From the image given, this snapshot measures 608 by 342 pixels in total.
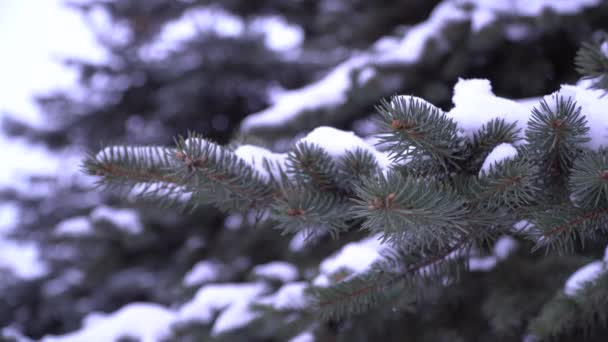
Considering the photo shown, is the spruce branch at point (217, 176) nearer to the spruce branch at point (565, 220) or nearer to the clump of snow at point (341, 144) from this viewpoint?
the clump of snow at point (341, 144)

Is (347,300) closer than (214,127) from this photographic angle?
Yes

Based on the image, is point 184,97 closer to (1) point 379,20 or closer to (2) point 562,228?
(1) point 379,20

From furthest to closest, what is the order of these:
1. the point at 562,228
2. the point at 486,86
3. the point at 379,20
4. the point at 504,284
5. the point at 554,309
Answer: the point at 379,20, the point at 504,284, the point at 554,309, the point at 486,86, the point at 562,228

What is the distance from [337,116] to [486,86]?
4.56 ft

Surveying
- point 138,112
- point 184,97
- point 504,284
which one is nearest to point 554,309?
point 504,284

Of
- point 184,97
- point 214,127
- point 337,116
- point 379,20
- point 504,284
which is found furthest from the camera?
point 214,127

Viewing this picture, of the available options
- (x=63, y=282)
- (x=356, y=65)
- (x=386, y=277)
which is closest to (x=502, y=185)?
(x=386, y=277)

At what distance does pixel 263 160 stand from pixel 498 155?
399 millimetres

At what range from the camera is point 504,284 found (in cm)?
159

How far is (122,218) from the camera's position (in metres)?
2.70

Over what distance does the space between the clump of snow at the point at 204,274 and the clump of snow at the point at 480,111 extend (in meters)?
2.08

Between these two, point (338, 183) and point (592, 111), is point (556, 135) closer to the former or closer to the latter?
point (592, 111)

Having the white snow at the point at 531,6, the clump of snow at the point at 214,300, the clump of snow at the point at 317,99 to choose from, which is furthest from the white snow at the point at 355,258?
the white snow at the point at 531,6

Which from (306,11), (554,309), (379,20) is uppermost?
(306,11)
